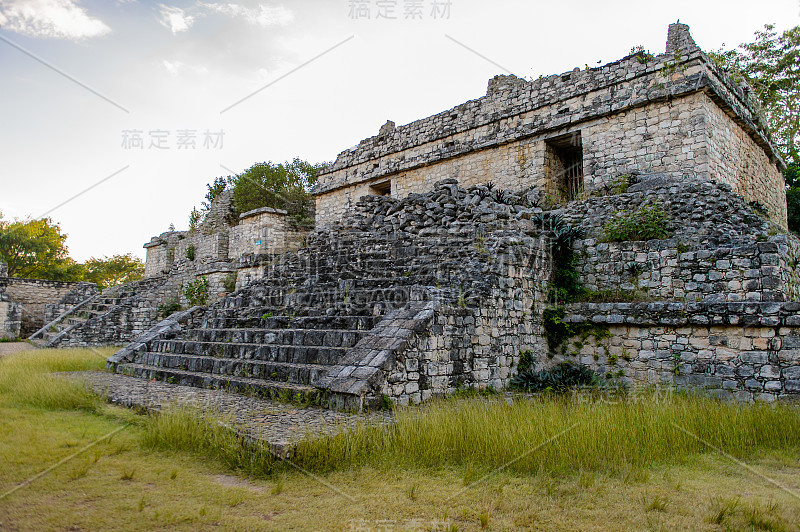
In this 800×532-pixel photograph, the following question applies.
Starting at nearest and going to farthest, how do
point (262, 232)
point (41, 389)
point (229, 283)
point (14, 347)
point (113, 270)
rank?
point (41, 389) → point (14, 347) → point (229, 283) → point (262, 232) → point (113, 270)

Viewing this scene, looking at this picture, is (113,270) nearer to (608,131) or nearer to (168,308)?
(168,308)

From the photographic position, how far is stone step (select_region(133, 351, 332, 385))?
6.78 m

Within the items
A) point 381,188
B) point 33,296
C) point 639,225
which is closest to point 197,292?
point 381,188

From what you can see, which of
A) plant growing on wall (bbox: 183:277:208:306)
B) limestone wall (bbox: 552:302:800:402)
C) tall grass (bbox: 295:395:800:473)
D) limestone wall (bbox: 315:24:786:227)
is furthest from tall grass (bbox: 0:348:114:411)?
limestone wall (bbox: 315:24:786:227)

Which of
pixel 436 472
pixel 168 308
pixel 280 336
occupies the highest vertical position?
pixel 168 308

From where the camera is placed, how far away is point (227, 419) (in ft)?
17.1

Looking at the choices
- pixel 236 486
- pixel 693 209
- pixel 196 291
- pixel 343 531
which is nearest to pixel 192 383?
pixel 236 486

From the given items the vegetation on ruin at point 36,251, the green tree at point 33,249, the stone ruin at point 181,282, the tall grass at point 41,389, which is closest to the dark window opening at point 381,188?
the stone ruin at point 181,282

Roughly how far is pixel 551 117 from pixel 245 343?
9.25 m

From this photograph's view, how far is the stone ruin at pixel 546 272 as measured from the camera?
7.05 m

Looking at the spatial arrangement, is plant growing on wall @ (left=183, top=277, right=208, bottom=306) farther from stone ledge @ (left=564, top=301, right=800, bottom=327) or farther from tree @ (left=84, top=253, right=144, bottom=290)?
tree @ (left=84, top=253, right=144, bottom=290)

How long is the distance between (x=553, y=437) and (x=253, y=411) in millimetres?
3260

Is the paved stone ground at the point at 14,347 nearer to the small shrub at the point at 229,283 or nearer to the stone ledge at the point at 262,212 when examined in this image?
the small shrub at the point at 229,283

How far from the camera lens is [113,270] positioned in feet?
Answer: 132
